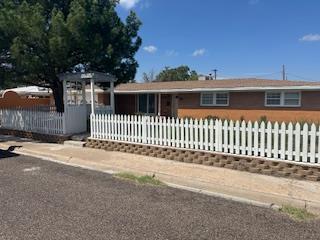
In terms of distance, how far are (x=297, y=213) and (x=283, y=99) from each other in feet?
42.2

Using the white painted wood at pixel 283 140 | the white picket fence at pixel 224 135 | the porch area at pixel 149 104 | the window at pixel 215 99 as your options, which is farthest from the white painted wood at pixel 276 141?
the porch area at pixel 149 104

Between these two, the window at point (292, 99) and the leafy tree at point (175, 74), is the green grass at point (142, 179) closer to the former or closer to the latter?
the window at point (292, 99)

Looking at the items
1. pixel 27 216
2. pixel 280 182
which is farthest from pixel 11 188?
pixel 280 182

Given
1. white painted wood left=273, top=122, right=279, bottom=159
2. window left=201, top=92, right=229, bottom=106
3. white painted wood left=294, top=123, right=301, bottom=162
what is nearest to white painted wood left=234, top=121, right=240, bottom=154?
white painted wood left=273, top=122, right=279, bottom=159

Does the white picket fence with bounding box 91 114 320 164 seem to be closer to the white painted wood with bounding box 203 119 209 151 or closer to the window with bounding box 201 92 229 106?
the white painted wood with bounding box 203 119 209 151

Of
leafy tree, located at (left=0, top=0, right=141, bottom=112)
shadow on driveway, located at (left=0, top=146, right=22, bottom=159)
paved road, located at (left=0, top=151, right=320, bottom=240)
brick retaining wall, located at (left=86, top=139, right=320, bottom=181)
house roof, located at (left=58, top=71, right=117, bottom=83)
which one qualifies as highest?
leafy tree, located at (left=0, top=0, right=141, bottom=112)

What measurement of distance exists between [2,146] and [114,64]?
592cm

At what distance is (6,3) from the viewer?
45.5ft

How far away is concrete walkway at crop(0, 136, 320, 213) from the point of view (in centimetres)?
639

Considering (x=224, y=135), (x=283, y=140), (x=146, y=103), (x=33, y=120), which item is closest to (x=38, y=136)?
(x=33, y=120)

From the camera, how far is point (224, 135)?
8938 mm

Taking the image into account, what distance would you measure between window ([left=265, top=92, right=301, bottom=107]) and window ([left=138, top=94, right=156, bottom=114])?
8991 mm

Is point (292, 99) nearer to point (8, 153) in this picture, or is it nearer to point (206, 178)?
point (206, 178)

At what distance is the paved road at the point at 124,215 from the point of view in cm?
475
